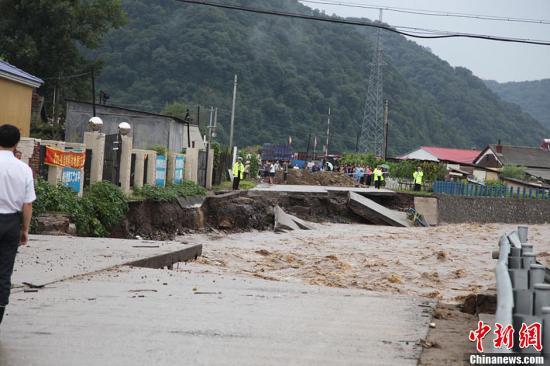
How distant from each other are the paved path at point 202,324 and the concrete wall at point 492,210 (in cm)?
3687

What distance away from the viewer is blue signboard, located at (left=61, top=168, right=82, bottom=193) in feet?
70.2

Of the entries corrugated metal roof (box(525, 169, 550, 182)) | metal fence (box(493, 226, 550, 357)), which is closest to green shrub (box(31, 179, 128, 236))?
metal fence (box(493, 226, 550, 357))

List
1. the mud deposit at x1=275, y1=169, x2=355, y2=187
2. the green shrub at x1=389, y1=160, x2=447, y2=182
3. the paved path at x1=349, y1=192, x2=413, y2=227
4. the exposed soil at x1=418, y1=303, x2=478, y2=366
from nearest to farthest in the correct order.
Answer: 1. the exposed soil at x1=418, y1=303, x2=478, y2=366
2. the paved path at x1=349, y1=192, x2=413, y2=227
3. the green shrub at x1=389, y1=160, x2=447, y2=182
4. the mud deposit at x1=275, y1=169, x2=355, y2=187

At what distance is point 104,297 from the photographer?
9.01 metres

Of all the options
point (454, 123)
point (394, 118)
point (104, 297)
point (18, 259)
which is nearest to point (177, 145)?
point (18, 259)

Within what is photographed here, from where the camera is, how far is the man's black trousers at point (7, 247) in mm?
6785

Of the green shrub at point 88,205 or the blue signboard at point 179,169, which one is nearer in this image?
the green shrub at point 88,205

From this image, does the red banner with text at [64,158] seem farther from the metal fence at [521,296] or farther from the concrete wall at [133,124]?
the concrete wall at [133,124]

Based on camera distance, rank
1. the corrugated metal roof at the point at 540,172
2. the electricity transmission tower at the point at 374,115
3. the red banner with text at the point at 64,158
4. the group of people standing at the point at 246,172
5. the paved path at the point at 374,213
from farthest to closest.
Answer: the electricity transmission tower at the point at 374,115, the corrugated metal roof at the point at 540,172, the group of people standing at the point at 246,172, the paved path at the point at 374,213, the red banner with text at the point at 64,158

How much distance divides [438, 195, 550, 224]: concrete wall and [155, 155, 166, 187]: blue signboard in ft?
65.1

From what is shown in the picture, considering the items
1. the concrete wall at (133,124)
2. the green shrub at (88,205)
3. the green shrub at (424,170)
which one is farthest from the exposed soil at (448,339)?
the green shrub at (424,170)

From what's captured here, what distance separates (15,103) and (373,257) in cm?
1271

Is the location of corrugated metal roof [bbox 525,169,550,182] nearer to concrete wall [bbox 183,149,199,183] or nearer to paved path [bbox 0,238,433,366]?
concrete wall [bbox 183,149,199,183]

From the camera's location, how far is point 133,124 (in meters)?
43.3
